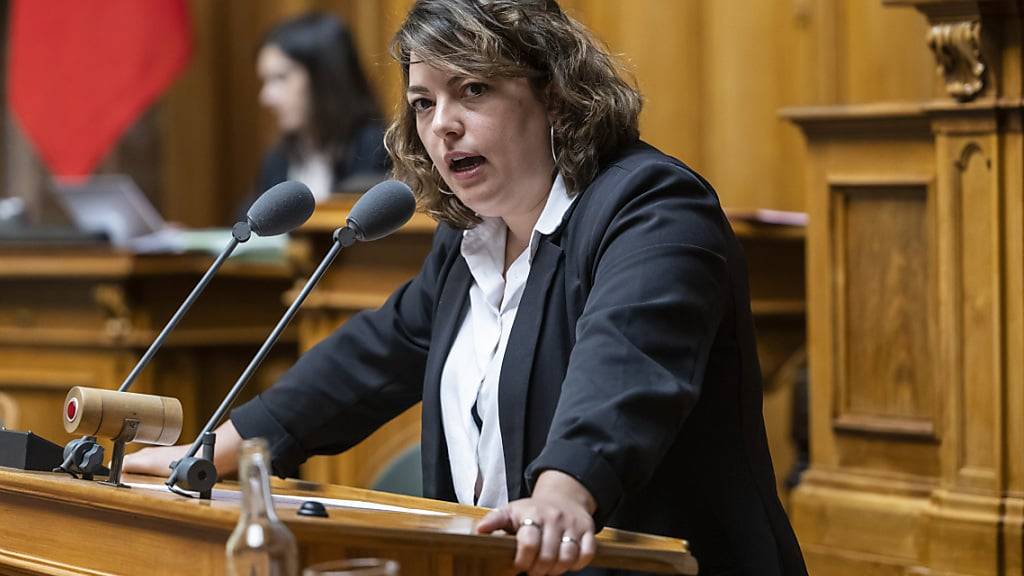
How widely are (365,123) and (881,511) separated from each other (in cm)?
328

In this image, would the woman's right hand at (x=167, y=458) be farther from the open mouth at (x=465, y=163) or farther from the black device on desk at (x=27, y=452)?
the open mouth at (x=465, y=163)

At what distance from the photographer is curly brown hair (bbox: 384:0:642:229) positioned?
2180mm

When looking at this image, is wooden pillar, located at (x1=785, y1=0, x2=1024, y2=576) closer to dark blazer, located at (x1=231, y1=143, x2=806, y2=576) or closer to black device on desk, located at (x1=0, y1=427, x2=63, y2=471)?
dark blazer, located at (x1=231, y1=143, x2=806, y2=576)

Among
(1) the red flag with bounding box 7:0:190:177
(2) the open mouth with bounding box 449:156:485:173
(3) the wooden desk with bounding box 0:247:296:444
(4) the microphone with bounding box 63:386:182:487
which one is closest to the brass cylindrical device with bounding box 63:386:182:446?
(4) the microphone with bounding box 63:386:182:487

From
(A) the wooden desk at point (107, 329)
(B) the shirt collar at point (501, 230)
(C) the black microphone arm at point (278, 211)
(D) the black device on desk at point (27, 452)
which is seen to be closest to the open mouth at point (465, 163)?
(B) the shirt collar at point (501, 230)

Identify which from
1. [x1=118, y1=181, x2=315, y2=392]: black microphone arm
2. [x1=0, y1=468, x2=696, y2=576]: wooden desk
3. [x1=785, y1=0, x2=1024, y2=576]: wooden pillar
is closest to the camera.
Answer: [x1=0, y1=468, x2=696, y2=576]: wooden desk

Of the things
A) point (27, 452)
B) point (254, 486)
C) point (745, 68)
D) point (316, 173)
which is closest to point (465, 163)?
point (27, 452)

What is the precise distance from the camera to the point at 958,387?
3.14 m

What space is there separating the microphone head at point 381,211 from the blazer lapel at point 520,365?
0.21 m

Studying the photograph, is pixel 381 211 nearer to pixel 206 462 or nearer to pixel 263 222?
pixel 263 222

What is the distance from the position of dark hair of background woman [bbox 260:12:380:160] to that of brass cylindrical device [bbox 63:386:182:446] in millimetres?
4034

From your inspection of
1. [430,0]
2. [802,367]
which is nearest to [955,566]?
[802,367]

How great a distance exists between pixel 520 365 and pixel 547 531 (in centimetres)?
58

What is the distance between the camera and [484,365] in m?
2.22
